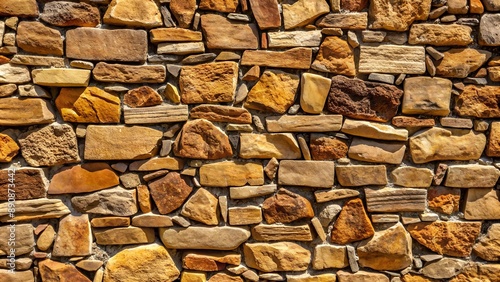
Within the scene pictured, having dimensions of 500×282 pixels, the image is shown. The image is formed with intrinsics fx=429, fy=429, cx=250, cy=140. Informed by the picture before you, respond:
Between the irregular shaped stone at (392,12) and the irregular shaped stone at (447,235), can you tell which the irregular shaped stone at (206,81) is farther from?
the irregular shaped stone at (447,235)

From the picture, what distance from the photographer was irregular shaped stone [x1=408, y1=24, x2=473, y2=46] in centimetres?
195

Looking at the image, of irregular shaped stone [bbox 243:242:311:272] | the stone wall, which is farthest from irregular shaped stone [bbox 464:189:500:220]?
irregular shaped stone [bbox 243:242:311:272]

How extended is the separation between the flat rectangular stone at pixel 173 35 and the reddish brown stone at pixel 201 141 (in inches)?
14.4

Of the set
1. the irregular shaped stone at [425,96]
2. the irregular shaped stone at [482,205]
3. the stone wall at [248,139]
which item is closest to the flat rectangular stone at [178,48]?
the stone wall at [248,139]

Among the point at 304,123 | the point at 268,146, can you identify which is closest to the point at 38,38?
the point at 268,146

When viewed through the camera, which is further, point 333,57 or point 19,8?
point 333,57

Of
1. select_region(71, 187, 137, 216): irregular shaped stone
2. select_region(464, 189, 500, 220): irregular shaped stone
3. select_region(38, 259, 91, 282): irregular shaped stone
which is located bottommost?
select_region(38, 259, 91, 282): irregular shaped stone

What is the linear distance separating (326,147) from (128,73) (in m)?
0.93

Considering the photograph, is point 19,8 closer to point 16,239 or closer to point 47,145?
point 47,145

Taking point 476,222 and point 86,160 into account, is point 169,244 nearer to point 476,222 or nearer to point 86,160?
point 86,160

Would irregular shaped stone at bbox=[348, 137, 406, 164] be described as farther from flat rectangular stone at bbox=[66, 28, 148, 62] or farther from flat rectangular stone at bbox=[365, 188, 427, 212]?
flat rectangular stone at bbox=[66, 28, 148, 62]

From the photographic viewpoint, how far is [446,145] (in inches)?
77.5

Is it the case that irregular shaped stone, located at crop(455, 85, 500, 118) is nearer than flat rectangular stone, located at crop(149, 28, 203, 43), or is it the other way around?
flat rectangular stone, located at crop(149, 28, 203, 43)

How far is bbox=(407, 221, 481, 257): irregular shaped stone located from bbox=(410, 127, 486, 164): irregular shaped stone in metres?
0.31
